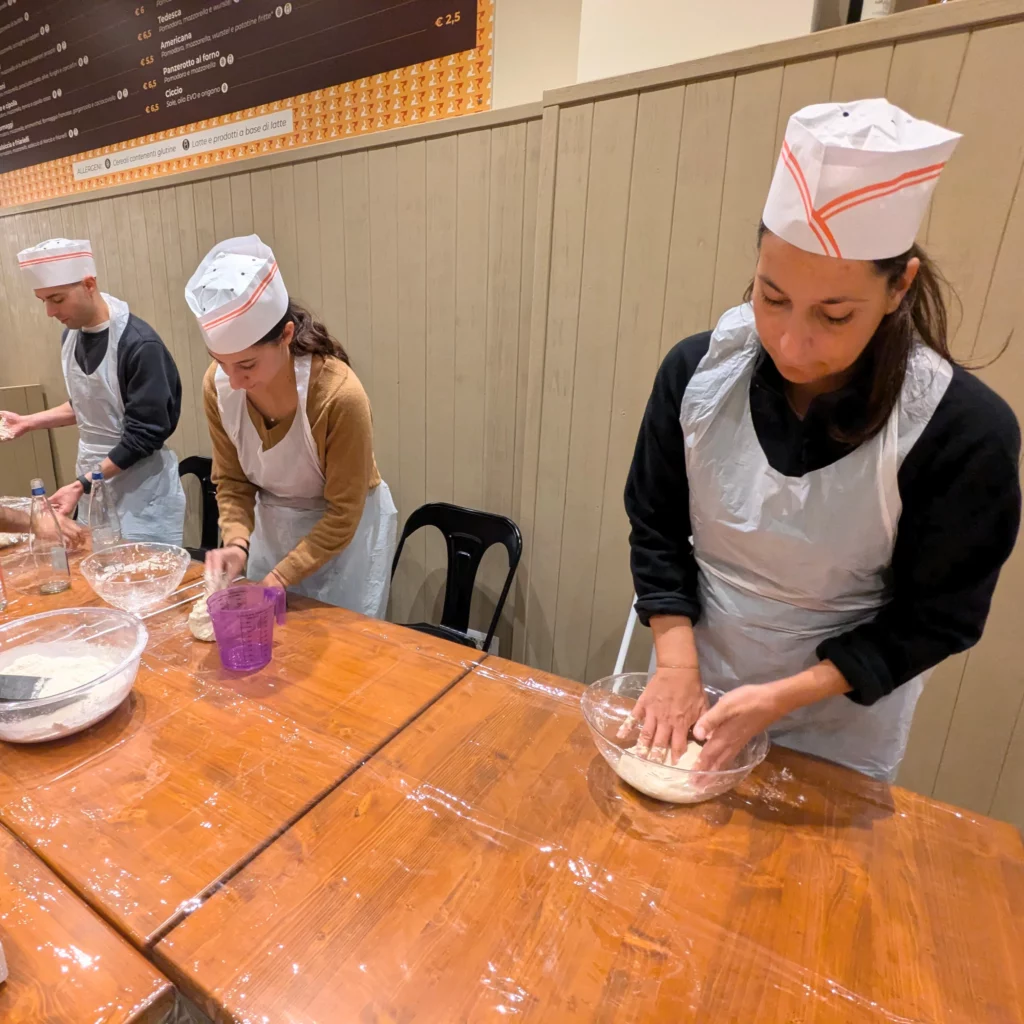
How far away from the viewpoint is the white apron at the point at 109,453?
2262 millimetres

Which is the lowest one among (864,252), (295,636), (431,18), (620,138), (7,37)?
(295,636)

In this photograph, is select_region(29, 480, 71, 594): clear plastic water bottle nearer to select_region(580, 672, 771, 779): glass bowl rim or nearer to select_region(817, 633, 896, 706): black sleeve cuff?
select_region(580, 672, 771, 779): glass bowl rim

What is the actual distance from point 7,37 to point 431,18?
3.00m

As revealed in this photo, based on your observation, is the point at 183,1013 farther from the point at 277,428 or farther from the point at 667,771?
the point at 277,428

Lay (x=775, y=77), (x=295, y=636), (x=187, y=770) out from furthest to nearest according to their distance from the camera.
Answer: (x=775, y=77)
(x=295, y=636)
(x=187, y=770)

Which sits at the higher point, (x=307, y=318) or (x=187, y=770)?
(x=307, y=318)

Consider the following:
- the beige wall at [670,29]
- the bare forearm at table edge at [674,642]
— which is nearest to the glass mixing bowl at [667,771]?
the bare forearm at table edge at [674,642]

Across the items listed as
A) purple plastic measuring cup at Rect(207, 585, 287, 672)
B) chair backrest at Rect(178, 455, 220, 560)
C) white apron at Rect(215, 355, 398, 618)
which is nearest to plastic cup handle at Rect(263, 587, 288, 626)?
purple plastic measuring cup at Rect(207, 585, 287, 672)

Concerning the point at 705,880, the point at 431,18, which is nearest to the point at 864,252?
the point at 705,880

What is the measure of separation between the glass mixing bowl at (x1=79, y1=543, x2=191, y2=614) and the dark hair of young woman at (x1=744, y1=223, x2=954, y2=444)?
1.42 metres

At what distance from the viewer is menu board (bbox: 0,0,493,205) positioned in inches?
79.1

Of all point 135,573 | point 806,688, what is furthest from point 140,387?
point 806,688

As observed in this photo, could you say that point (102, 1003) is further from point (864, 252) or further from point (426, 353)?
point (426, 353)

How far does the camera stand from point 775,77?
55.3 inches
